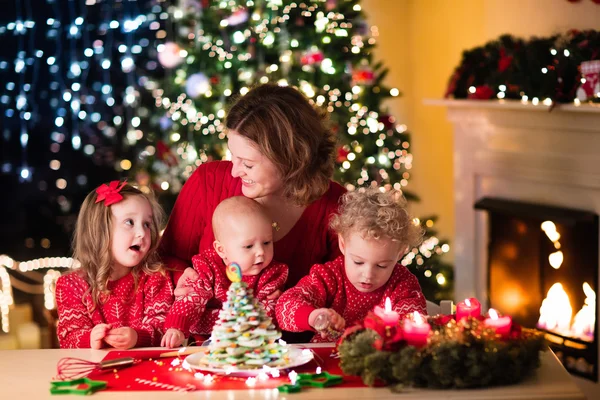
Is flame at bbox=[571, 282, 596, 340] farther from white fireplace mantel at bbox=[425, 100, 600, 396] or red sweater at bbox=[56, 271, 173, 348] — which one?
red sweater at bbox=[56, 271, 173, 348]

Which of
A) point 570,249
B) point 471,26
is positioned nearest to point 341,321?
point 570,249

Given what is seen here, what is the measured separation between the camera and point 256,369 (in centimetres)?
198

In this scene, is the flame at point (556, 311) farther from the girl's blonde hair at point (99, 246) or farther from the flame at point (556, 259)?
the girl's blonde hair at point (99, 246)

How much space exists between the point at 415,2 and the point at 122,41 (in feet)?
6.85

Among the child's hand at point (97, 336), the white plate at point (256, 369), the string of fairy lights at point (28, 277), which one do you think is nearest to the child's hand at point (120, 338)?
the child's hand at point (97, 336)

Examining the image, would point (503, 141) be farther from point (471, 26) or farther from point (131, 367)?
point (131, 367)

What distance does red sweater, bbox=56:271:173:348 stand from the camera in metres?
2.50

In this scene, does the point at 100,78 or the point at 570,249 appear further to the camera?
the point at 100,78

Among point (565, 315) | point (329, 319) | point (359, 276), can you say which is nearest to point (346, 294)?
point (359, 276)

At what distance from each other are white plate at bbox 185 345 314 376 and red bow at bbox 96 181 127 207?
64 centimetres

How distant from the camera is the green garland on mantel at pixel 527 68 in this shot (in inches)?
161

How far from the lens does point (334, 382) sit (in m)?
1.93

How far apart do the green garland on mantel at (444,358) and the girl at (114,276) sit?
769mm

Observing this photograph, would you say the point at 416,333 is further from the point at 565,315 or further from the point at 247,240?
the point at 565,315
